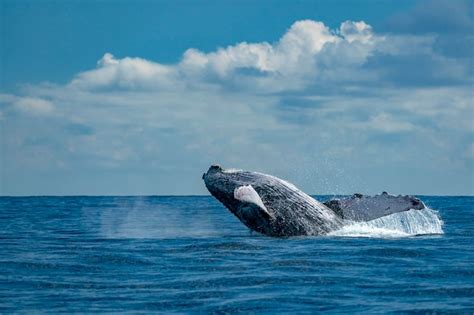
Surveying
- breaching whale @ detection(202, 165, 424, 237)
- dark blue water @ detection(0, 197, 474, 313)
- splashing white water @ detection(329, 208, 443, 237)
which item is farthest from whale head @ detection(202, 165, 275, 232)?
splashing white water @ detection(329, 208, 443, 237)

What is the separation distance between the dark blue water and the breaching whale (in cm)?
61

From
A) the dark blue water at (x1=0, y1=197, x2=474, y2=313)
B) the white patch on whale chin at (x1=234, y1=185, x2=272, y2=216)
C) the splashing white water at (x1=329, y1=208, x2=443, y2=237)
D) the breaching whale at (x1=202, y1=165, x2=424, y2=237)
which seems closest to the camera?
the dark blue water at (x1=0, y1=197, x2=474, y2=313)

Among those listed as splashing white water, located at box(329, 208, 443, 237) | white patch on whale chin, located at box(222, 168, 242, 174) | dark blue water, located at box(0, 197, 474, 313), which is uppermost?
white patch on whale chin, located at box(222, 168, 242, 174)

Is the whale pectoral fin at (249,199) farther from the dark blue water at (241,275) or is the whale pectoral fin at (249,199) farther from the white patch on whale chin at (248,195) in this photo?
the dark blue water at (241,275)

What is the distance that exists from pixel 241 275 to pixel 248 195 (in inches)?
201

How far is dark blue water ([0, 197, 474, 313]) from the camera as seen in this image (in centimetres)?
1069

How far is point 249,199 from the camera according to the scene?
58.7 feet

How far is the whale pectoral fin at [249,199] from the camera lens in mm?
17812

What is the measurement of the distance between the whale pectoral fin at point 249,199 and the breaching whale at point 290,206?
0.07m

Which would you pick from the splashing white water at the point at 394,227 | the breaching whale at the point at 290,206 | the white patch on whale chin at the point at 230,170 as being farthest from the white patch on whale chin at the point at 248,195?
the splashing white water at the point at 394,227

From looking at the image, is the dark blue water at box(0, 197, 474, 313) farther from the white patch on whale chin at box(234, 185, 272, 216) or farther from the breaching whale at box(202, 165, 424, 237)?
the white patch on whale chin at box(234, 185, 272, 216)

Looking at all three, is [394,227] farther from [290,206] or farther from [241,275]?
[241,275]

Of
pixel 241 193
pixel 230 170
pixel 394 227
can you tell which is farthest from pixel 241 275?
pixel 394 227

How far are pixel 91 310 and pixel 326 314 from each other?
3.17 m
